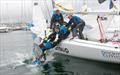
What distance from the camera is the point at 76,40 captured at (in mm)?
14305

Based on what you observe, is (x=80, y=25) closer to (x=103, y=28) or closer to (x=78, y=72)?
(x=103, y=28)

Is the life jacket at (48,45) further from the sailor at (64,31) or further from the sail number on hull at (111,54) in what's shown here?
the sail number on hull at (111,54)

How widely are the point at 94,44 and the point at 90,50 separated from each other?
0.32m

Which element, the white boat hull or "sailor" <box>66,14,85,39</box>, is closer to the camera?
the white boat hull

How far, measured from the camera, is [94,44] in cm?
1338

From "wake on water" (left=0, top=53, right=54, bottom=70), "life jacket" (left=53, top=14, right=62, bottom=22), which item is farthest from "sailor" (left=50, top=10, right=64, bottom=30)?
"wake on water" (left=0, top=53, right=54, bottom=70)

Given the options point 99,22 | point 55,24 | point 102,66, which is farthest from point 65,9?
point 102,66

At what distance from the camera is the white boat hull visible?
1262cm

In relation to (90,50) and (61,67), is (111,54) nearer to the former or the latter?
(90,50)

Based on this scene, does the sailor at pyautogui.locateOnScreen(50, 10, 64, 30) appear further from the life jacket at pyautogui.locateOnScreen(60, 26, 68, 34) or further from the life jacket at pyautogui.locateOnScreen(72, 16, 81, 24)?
the life jacket at pyautogui.locateOnScreen(60, 26, 68, 34)

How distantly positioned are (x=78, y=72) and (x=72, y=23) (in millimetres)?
2845

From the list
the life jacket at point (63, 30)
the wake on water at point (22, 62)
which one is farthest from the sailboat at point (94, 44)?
the wake on water at point (22, 62)

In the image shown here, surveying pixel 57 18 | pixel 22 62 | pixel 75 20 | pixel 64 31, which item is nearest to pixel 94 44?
pixel 64 31

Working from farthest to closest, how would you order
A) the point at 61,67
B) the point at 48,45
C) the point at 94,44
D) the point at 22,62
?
1. the point at 22,62
2. the point at 48,45
3. the point at 61,67
4. the point at 94,44
